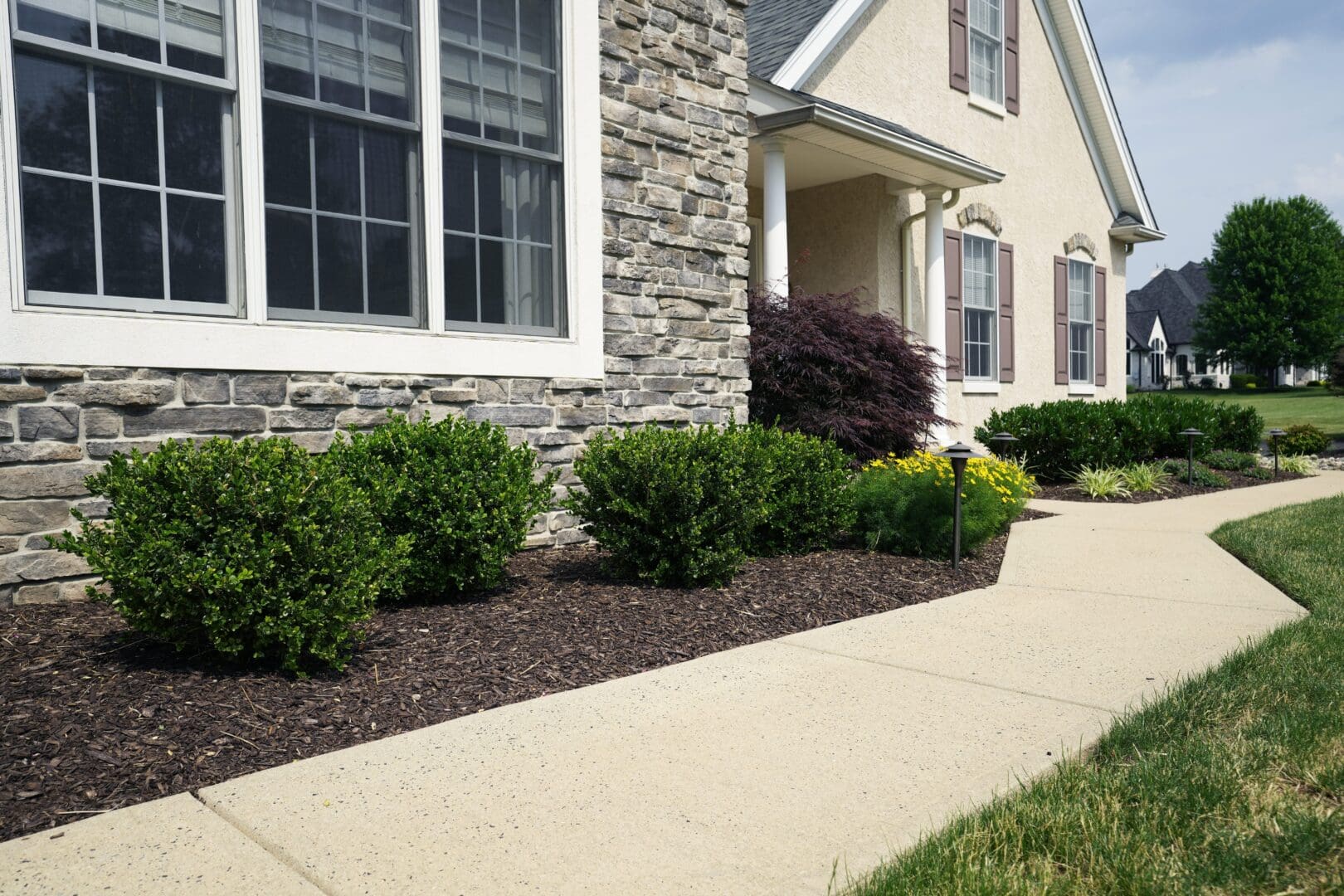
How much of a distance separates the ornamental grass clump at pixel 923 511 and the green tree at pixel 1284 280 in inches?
→ 1866

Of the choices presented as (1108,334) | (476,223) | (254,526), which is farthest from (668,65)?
(1108,334)

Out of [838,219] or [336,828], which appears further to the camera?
[838,219]

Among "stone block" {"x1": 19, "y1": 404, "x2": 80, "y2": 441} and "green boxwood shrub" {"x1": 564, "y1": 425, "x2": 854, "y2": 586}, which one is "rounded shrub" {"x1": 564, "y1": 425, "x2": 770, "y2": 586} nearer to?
"green boxwood shrub" {"x1": 564, "y1": 425, "x2": 854, "y2": 586}

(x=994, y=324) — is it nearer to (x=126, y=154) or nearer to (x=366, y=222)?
(x=366, y=222)

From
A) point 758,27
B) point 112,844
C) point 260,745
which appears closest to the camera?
point 112,844

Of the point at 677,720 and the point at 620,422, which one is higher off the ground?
the point at 620,422

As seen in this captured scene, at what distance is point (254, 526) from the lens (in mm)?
3729

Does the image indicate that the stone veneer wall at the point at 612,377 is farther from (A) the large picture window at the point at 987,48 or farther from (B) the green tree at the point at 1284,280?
(B) the green tree at the point at 1284,280

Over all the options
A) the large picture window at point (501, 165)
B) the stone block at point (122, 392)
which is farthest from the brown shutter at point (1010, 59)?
the stone block at point (122, 392)

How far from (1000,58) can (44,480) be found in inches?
533

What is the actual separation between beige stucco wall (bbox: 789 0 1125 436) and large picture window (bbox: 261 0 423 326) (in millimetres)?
6492

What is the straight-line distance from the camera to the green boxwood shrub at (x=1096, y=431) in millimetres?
11688

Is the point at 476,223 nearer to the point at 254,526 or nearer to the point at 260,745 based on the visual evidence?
the point at 254,526

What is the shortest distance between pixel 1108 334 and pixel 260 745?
16730 millimetres
